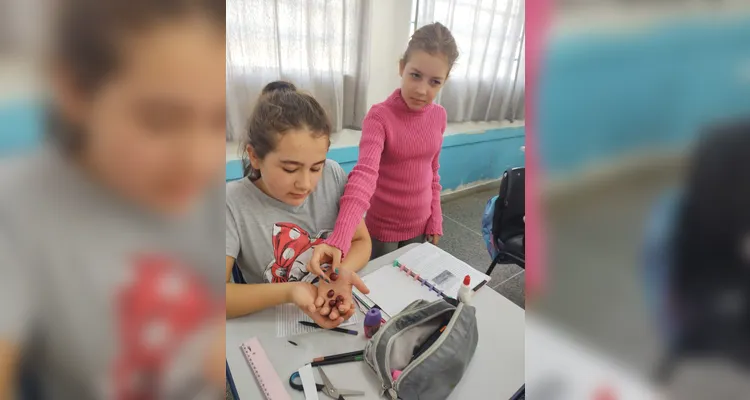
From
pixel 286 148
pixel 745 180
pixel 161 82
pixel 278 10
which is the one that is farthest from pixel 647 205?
pixel 278 10

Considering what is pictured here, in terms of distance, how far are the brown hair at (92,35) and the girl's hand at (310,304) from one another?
0.87m

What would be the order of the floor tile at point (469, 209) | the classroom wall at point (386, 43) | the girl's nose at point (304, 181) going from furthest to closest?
1. the floor tile at point (469, 209)
2. the classroom wall at point (386, 43)
3. the girl's nose at point (304, 181)

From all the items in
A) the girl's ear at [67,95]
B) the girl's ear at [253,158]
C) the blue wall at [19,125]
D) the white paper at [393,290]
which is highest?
the girl's ear at [67,95]

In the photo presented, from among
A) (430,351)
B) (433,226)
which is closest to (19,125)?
(430,351)

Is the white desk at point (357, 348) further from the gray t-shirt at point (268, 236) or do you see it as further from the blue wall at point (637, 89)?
the blue wall at point (637, 89)

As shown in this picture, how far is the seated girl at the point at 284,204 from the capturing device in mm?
1093

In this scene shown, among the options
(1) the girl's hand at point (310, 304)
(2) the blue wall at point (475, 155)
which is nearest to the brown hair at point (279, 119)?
(1) the girl's hand at point (310, 304)

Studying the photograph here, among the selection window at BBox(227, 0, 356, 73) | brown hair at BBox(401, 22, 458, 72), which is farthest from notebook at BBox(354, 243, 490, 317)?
window at BBox(227, 0, 356, 73)

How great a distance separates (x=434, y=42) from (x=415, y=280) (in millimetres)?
802

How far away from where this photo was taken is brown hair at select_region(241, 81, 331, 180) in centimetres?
110

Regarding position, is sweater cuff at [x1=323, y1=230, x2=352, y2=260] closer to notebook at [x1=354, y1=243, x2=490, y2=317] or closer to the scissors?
notebook at [x1=354, y1=243, x2=490, y2=317]

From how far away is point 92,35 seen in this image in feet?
0.41

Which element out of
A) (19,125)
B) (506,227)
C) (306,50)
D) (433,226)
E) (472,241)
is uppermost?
(306,50)

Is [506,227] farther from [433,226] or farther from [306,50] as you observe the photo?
[306,50]
